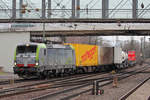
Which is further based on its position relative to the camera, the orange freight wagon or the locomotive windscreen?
the orange freight wagon

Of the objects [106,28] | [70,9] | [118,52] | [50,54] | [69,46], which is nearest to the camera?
[70,9]

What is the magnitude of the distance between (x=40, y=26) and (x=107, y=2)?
50.5 feet

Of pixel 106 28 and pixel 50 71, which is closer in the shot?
pixel 50 71

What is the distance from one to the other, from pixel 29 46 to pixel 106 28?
12546mm

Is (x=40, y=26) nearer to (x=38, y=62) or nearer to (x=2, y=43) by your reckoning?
(x=2, y=43)

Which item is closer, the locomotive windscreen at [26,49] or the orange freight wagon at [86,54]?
the locomotive windscreen at [26,49]

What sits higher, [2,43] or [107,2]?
[107,2]

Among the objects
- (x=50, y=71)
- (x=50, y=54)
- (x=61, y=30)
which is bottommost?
(x=50, y=71)

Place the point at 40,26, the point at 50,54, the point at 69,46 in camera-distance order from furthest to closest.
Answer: the point at 40,26
the point at 69,46
the point at 50,54

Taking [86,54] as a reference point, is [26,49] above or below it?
above

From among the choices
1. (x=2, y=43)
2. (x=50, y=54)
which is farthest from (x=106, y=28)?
(x=2, y=43)

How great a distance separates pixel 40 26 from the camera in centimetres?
3534

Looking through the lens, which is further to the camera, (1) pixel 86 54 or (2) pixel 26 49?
(1) pixel 86 54

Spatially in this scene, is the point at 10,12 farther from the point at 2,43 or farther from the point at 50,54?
the point at 2,43
